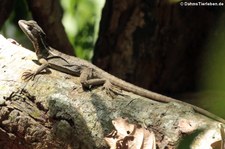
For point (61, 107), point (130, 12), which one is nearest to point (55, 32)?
point (130, 12)

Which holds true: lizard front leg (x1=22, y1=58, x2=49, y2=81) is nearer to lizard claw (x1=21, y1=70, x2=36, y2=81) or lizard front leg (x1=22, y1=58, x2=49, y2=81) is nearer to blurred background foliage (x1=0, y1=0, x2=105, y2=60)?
lizard claw (x1=21, y1=70, x2=36, y2=81)

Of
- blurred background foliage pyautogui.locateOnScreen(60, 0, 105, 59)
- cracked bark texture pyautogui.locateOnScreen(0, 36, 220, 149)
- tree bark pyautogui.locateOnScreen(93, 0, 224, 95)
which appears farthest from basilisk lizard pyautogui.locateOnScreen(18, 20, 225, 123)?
tree bark pyautogui.locateOnScreen(93, 0, 224, 95)

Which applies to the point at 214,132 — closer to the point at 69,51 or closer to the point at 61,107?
the point at 61,107

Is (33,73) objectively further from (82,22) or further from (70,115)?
(82,22)

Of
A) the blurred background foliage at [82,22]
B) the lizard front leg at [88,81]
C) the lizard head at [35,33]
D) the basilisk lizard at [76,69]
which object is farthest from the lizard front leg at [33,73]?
the blurred background foliage at [82,22]

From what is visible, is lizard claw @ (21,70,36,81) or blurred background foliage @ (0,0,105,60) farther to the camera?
blurred background foliage @ (0,0,105,60)

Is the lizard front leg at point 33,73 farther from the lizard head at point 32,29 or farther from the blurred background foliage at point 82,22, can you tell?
the blurred background foliage at point 82,22
